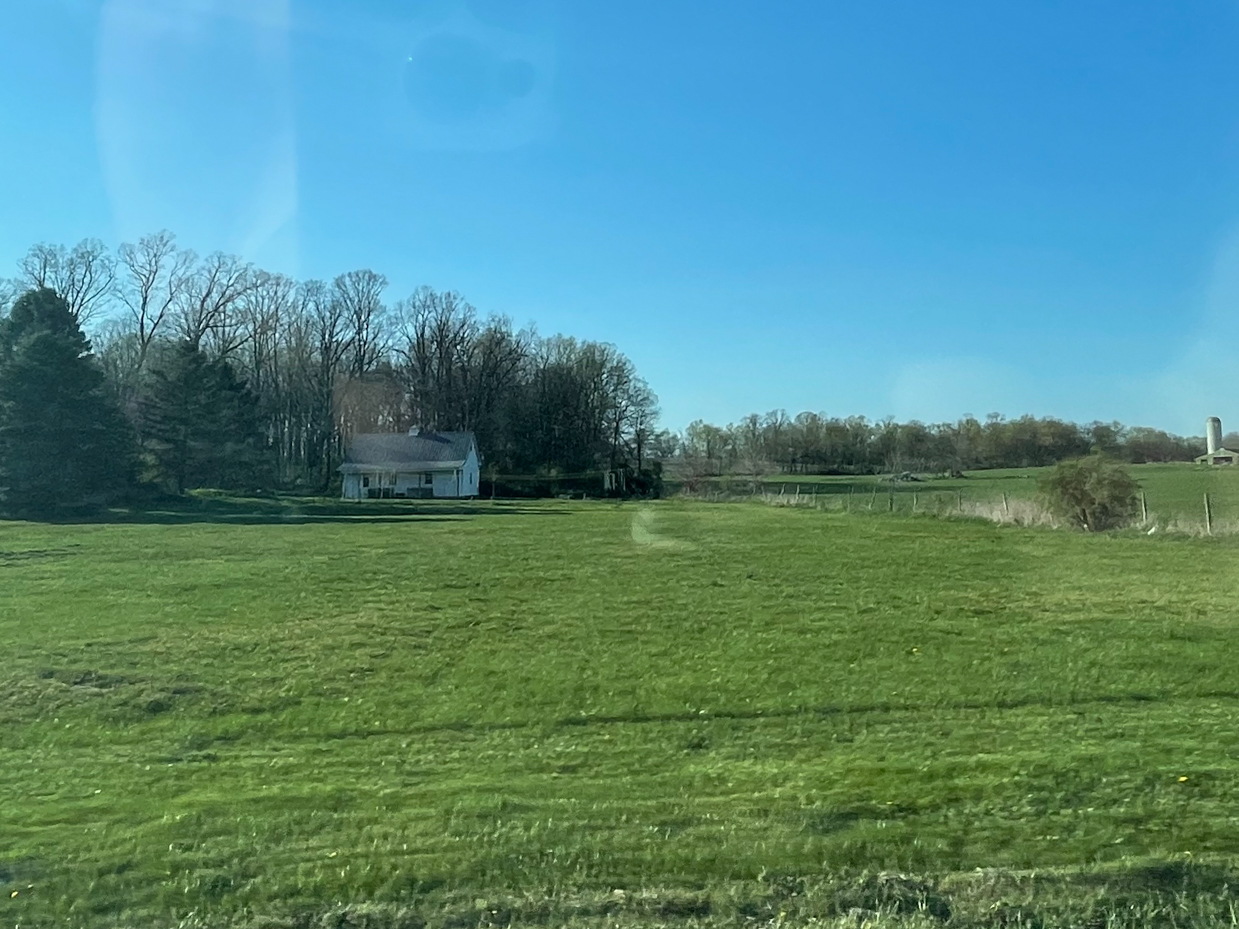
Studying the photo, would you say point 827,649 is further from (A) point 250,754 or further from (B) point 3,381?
(B) point 3,381

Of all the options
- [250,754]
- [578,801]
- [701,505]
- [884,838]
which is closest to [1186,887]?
[884,838]

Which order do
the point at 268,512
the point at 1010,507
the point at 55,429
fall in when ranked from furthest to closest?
the point at 268,512 → the point at 55,429 → the point at 1010,507

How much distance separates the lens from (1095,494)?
30156mm

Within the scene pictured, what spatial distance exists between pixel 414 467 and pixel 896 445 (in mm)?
35381

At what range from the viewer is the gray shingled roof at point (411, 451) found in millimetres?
71000

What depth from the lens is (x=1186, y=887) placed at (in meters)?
5.71

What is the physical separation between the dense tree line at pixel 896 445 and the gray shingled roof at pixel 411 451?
16634 mm

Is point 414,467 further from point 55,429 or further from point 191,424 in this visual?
point 55,429

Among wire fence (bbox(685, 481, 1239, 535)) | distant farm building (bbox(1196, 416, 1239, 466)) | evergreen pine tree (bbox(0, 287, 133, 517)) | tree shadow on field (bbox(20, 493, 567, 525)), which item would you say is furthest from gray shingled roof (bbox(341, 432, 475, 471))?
distant farm building (bbox(1196, 416, 1239, 466))

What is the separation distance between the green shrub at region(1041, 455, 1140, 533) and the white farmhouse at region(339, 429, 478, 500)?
46067 mm

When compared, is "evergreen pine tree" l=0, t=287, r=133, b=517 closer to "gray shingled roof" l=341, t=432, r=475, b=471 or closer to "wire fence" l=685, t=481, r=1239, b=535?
"wire fence" l=685, t=481, r=1239, b=535

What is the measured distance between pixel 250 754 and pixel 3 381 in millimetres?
37137

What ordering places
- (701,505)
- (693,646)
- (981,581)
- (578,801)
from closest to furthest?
(578,801) < (693,646) < (981,581) < (701,505)

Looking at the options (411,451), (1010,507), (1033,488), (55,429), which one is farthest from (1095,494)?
(411,451)
